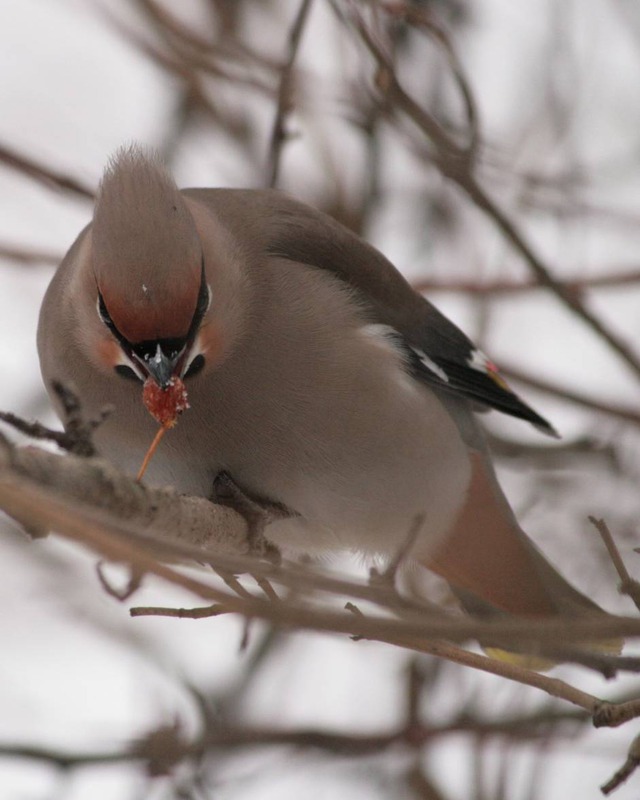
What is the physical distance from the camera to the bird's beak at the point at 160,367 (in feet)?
9.59

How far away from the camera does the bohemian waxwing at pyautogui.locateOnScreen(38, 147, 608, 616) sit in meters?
3.05

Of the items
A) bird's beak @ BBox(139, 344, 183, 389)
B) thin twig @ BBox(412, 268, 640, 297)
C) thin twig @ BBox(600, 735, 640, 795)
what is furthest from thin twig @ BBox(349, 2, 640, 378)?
thin twig @ BBox(600, 735, 640, 795)

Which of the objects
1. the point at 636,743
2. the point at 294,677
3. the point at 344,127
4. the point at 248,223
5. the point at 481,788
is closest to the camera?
the point at 636,743

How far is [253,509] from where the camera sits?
11.1 ft

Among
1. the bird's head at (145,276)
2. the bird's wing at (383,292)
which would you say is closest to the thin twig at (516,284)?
the bird's wing at (383,292)

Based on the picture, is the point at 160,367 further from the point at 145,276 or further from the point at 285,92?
the point at 285,92

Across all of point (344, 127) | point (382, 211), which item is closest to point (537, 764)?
point (382, 211)

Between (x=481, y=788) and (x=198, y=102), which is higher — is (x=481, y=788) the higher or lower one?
the lower one

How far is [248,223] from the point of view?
383cm

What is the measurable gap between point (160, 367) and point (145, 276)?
22 cm

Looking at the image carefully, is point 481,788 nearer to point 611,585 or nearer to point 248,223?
point 611,585

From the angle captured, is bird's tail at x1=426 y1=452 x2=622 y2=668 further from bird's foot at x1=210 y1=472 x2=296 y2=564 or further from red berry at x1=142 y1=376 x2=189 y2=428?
red berry at x1=142 y1=376 x2=189 y2=428

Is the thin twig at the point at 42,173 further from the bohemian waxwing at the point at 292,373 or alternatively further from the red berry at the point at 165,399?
the red berry at the point at 165,399

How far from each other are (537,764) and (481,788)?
21cm
